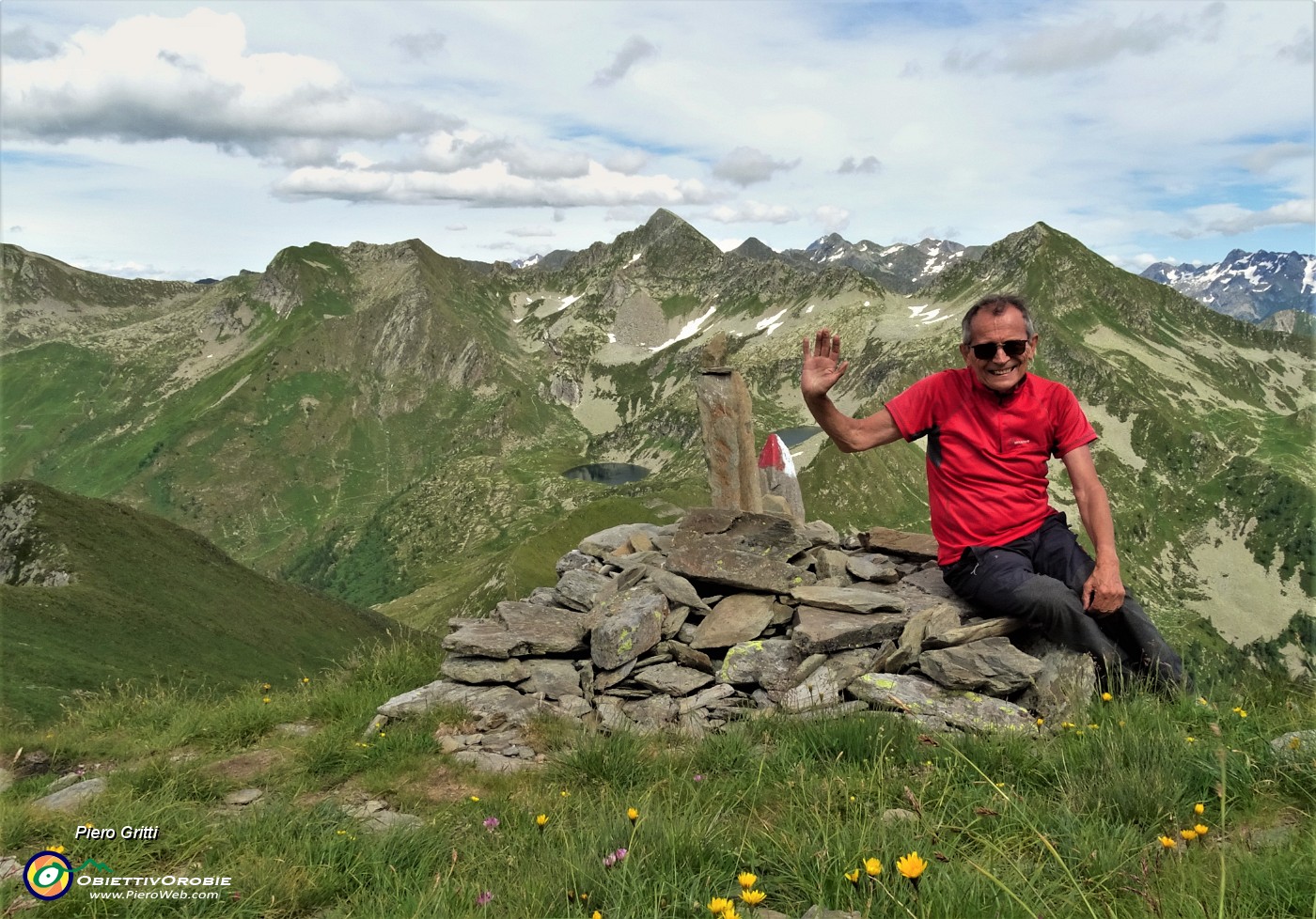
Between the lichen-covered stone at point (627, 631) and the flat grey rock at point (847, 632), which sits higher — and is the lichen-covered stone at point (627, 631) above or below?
below

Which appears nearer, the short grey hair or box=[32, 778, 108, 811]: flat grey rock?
box=[32, 778, 108, 811]: flat grey rock

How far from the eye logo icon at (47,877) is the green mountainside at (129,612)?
45.8 m

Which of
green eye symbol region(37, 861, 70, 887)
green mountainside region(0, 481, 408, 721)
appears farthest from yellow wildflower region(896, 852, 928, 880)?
green mountainside region(0, 481, 408, 721)

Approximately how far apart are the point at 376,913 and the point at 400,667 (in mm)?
7300

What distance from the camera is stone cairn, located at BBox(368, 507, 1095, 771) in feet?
25.0

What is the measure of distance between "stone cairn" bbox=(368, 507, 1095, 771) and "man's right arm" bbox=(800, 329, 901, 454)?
2.53 m

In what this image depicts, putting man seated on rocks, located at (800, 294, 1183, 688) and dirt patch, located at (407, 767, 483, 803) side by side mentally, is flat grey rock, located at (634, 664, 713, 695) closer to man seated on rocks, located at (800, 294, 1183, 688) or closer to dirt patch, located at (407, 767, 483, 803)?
dirt patch, located at (407, 767, 483, 803)

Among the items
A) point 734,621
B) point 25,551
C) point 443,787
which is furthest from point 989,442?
point 25,551

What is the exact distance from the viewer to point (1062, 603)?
721cm

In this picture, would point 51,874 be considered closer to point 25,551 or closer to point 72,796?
point 72,796

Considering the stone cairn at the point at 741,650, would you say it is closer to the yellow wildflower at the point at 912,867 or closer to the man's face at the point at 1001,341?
the man's face at the point at 1001,341

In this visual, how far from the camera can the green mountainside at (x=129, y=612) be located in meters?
48.1

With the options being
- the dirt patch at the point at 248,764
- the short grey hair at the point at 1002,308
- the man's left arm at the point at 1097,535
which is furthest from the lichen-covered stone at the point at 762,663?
the dirt patch at the point at 248,764

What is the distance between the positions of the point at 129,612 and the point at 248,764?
224 ft
